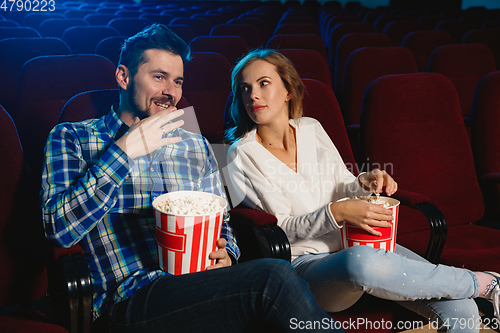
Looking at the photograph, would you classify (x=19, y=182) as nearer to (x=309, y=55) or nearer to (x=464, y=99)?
(x=309, y=55)

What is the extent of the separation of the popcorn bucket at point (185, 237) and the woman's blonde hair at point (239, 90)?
18.4 inches

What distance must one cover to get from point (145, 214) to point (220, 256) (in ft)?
0.74

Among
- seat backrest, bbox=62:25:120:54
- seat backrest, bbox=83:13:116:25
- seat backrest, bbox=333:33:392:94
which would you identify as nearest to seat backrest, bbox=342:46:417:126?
seat backrest, bbox=333:33:392:94

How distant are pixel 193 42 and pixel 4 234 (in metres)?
1.89

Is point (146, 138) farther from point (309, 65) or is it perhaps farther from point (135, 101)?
point (309, 65)

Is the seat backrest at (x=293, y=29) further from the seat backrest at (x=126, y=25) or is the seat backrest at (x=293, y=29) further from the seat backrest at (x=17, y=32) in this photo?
the seat backrest at (x=17, y=32)

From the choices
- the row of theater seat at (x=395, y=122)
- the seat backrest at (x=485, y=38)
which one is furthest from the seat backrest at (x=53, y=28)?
the seat backrest at (x=485, y=38)

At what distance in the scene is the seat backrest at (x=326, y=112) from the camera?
151 centimetres

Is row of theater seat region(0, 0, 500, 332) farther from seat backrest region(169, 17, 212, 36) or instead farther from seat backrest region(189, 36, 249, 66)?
seat backrest region(169, 17, 212, 36)

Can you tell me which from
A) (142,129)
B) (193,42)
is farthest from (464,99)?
(142,129)

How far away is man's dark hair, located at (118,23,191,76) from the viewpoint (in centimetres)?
108

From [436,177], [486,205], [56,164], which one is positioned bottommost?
[486,205]

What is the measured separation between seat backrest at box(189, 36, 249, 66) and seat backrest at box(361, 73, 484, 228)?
4.26ft

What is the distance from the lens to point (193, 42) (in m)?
2.63
